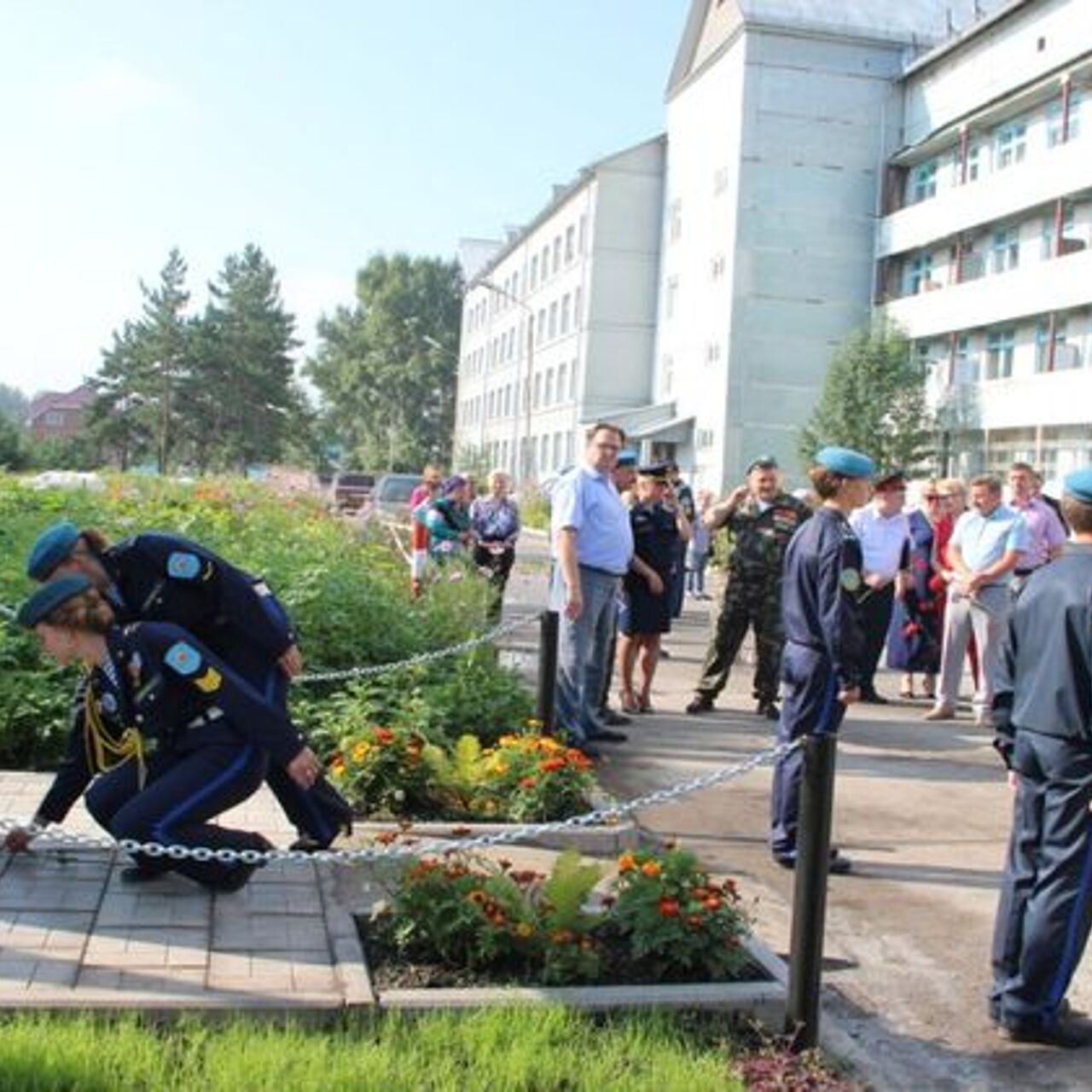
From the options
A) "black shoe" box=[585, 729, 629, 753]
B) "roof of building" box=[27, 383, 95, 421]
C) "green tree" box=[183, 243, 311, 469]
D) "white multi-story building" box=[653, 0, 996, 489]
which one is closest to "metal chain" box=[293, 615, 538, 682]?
"black shoe" box=[585, 729, 629, 753]

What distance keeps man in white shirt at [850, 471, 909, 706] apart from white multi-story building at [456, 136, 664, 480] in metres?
40.1

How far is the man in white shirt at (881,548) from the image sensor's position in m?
11.6

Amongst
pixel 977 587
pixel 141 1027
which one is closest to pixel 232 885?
pixel 141 1027

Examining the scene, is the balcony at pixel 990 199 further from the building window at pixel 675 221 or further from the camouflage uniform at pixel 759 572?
the camouflage uniform at pixel 759 572

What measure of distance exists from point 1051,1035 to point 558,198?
6466 centimetres

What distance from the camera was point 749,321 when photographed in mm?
47781

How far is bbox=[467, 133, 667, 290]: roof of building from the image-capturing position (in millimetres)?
59156

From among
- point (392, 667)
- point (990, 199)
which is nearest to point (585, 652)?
point (392, 667)

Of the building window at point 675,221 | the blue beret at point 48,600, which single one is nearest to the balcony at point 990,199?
the building window at point 675,221

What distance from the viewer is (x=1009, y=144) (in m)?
40.6

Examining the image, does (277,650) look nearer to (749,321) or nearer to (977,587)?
(977,587)

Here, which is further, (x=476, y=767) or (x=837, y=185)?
(x=837, y=185)

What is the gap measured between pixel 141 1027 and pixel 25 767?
12.6 ft

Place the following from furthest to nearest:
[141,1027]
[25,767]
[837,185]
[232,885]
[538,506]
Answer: [538,506] < [837,185] < [25,767] < [232,885] < [141,1027]
